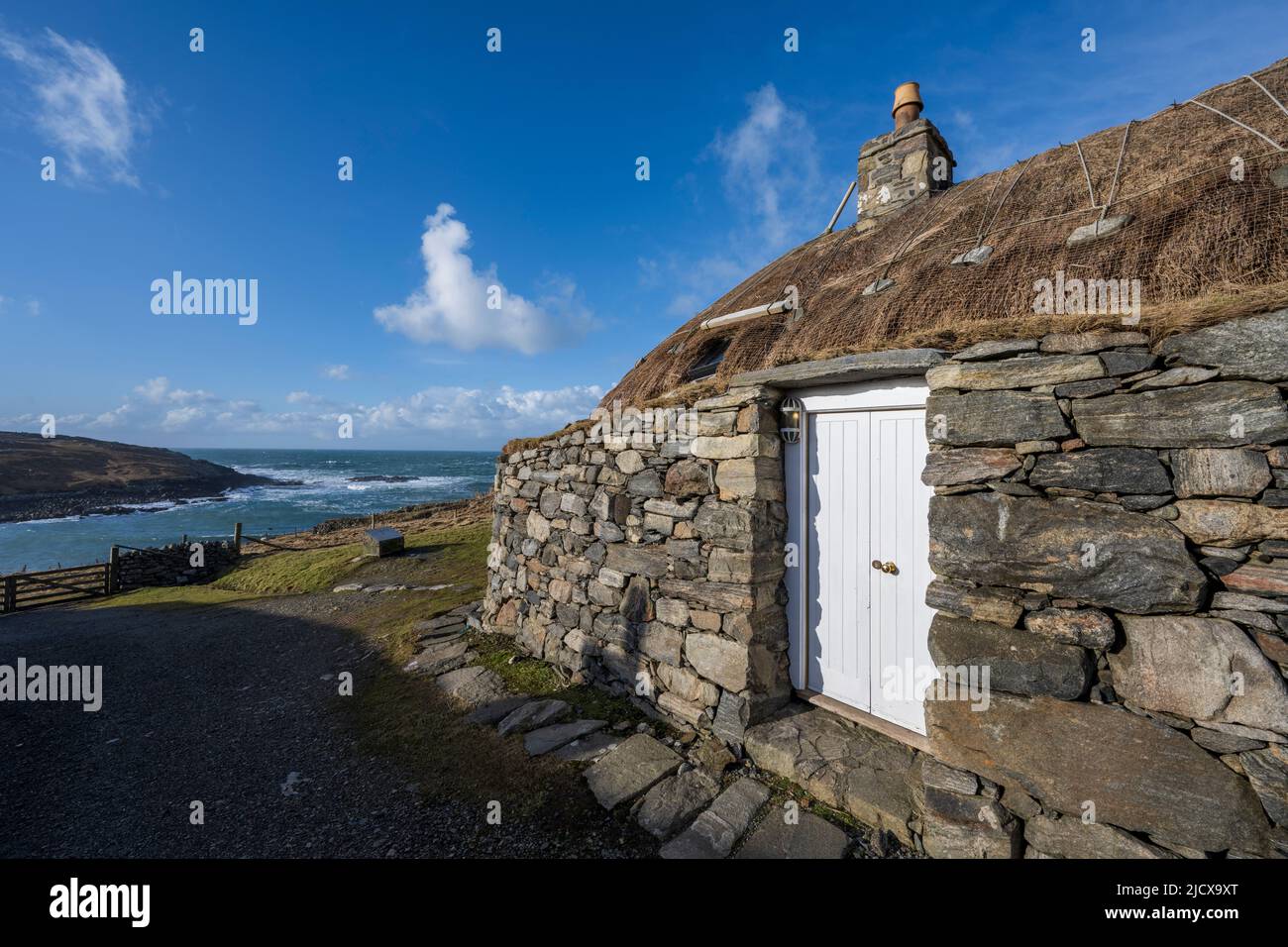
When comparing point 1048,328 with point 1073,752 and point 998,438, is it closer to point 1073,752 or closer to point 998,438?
point 998,438

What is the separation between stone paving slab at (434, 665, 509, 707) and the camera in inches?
222

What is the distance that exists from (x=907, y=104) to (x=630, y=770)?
366 inches

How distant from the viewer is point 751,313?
5.55 metres

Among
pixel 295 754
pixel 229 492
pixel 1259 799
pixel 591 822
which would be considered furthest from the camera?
pixel 229 492

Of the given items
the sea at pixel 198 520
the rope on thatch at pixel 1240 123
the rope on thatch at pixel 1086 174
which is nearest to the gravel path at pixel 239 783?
the rope on thatch at pixel 1086 174

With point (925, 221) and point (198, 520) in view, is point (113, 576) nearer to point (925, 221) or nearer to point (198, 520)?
point (925, 221)

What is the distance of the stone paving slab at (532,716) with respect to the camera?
16.2 ft

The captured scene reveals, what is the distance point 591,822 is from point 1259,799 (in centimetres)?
379

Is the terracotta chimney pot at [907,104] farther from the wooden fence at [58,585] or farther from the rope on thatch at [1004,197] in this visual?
the wooden fence at [58,585]

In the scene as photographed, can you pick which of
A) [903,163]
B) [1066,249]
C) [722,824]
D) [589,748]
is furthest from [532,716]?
[903,163]

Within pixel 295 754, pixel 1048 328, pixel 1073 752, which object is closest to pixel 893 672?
pixel 1073 752

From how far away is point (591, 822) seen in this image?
3590 millimetres

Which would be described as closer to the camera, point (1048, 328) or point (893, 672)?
point (1048, 328)

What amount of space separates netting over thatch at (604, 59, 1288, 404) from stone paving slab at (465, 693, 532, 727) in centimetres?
389
